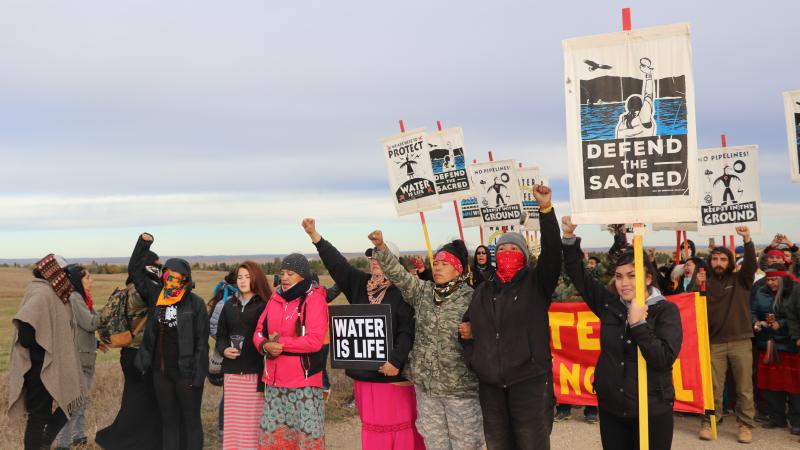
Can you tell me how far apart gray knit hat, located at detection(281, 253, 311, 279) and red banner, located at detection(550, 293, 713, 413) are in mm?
4058

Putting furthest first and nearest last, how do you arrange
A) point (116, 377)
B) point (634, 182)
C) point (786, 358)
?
point (116, 377)
point (786, 358)
point (634, 182)

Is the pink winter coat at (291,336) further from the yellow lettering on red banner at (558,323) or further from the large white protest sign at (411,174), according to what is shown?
the large white protest sign at (411,174)

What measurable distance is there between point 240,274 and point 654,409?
427cm

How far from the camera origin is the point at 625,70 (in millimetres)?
4676

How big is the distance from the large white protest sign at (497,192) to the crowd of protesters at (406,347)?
5.65 meters

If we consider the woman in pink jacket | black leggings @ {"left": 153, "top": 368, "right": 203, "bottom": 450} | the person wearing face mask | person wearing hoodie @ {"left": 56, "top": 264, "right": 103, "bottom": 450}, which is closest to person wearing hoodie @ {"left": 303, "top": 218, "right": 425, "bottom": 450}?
the woman in pink jacket

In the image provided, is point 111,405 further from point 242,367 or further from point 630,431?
point 630,431

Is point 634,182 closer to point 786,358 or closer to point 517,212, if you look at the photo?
point 786,358

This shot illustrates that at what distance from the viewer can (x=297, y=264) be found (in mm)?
6594

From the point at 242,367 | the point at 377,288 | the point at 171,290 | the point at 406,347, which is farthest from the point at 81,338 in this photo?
the point at 406,347

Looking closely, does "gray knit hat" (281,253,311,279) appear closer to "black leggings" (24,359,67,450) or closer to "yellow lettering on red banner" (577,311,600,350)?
"black leggings" (24,359,67,450)

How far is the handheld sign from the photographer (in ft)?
20.2

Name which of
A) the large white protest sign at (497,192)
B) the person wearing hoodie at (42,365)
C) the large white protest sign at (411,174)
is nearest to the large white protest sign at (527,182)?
the large white protest sign at (497,192)

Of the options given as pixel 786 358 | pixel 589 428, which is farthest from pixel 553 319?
pixel 786 358
